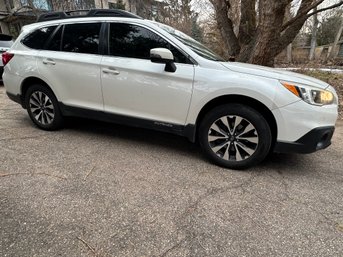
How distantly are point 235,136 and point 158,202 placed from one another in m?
1.24

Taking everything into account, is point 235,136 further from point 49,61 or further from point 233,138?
point 49,61

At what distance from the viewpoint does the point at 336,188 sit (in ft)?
9.35

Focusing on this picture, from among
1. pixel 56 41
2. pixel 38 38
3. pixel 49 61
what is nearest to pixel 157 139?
pixel 49 61

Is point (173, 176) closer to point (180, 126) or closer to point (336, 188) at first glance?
point (180, 126)

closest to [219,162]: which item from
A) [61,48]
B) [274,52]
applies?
[61,48]

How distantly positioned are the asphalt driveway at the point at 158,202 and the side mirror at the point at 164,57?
1179mm

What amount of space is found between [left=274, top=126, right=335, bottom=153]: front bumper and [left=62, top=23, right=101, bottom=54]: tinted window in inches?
106

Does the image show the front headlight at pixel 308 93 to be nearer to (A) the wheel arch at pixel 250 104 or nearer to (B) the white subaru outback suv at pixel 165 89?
(B) the white subaru outback suv at pixel 165 89

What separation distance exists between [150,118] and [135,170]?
733 mm

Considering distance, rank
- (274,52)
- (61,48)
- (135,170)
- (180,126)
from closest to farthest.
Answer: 1. (135,170)
2. (180,126)
3. (61,48)
4. (274,52)

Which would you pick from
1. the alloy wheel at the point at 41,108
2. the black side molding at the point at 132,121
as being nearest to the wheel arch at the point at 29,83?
the alloy wheel at the point at 41,108

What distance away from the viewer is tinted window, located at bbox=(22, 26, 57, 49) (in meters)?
4.00

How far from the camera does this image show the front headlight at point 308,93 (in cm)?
278

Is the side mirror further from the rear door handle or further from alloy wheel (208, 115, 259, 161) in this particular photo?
the rear door handle
